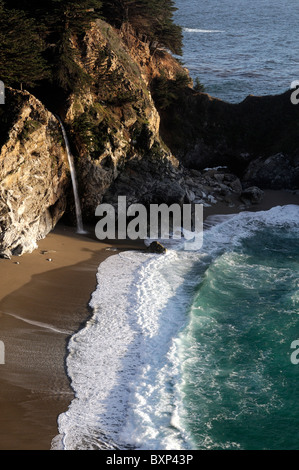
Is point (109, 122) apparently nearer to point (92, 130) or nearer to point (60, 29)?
point (92, 130)

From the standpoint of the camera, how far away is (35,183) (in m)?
21.1

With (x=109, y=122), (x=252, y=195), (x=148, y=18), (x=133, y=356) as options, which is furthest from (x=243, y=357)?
(x=148, y=18)

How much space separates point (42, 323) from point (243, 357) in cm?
637

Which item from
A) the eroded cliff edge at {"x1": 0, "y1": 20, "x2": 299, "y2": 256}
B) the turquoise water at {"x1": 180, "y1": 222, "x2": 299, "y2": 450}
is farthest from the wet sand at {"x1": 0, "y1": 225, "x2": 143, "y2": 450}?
the turquoise water at {"x1": 180, "y1": 222, "x2": 299, "y2": 450}

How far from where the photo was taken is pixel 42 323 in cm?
1612

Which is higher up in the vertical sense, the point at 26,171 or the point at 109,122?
the point at 109,122

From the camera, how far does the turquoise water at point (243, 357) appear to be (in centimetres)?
1223

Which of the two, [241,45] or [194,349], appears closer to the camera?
[194,349]

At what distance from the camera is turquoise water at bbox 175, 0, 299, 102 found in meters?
52.3

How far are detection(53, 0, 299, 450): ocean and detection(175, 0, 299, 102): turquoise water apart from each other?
28155 mm

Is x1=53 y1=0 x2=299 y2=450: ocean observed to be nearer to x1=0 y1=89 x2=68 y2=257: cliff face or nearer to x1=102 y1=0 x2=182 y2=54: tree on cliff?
x1=0 y1=89 x2=68 y2=257: cliff face

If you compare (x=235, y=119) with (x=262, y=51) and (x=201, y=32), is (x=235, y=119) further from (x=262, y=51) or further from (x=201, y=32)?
(x=201, y=32)

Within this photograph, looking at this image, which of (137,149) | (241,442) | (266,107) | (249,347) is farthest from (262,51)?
(241,442)

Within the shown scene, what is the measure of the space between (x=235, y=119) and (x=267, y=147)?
3.33 metres
